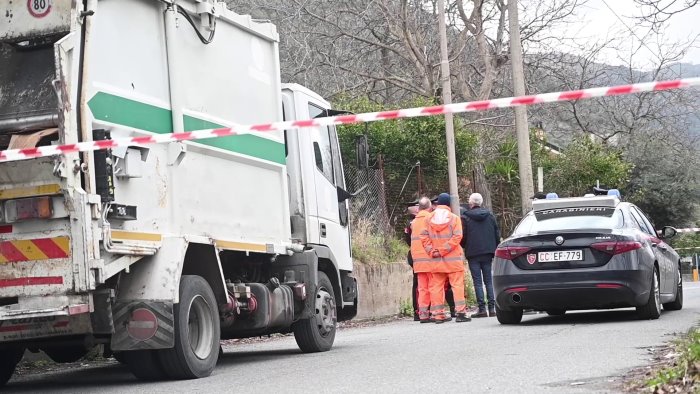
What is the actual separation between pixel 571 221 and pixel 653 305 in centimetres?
125

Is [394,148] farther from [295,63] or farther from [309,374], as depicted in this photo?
[309,374]

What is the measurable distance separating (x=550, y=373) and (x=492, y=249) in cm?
905

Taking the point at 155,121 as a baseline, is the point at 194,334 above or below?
below

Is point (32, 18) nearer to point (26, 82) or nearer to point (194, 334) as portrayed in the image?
point (26, 82)

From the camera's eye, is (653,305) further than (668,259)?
No

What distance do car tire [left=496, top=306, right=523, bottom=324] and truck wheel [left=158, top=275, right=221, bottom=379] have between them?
499cm

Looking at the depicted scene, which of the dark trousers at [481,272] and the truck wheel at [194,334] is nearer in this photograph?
the truck wheel at [194,334]

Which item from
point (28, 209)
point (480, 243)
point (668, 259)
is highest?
point (28, 209)

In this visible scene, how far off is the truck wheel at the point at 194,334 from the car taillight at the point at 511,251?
4647 millimetres

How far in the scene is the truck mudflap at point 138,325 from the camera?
7926 mm

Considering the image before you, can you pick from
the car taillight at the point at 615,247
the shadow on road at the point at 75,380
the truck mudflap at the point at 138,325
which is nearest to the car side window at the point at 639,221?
the car taillight at the point at 615,247

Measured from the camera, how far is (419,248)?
14.9m

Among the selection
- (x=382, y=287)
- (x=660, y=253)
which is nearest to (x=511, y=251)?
(x=660, y=253)

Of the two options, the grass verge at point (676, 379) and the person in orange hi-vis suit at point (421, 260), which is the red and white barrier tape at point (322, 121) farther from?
the person in orange hi-vis suit at point (421, 260)
